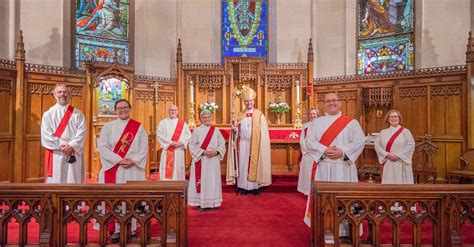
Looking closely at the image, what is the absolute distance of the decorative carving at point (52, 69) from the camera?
8.36m

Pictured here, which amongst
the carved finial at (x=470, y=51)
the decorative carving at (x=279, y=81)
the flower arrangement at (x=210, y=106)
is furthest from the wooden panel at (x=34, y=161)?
the carved finial at (x=470, y=51)

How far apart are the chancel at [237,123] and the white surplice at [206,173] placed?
3cm

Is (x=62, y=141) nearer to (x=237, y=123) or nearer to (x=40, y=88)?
(x=237, y=123)

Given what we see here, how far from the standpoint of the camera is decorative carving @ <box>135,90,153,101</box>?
10391mm

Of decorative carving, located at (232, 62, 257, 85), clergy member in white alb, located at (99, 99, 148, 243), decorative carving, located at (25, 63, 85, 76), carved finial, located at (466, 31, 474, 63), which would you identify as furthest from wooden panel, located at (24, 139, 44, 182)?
carved finial, located at (466, 31, 474, 63)

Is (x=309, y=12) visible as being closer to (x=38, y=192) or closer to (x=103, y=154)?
(x=103, y=154)

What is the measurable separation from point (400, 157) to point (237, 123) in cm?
338

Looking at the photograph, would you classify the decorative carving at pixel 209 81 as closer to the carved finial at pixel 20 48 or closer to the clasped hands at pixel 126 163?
the carved finial at pixel 20 48

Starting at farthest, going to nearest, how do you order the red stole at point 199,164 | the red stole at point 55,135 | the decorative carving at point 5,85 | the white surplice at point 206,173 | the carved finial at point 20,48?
the carved finial at point 20,48
the decorative carving at point 5,85
the red stole at point 199,164
the white surplice at point 206,173
the red stole at point 55,135

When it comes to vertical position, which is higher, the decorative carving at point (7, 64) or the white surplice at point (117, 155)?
the decorative carving at point (7, 64)

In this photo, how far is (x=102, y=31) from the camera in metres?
10.4

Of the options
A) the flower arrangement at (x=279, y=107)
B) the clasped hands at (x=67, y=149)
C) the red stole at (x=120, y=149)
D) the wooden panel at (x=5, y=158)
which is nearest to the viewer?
the red stole at (x=120, y=149)

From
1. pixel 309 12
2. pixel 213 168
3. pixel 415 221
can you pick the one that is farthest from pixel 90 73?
pixel 415 221

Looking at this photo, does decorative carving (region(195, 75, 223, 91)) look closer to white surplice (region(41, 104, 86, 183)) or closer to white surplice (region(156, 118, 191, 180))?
white surplice (region(156, 118, 191, 180))
